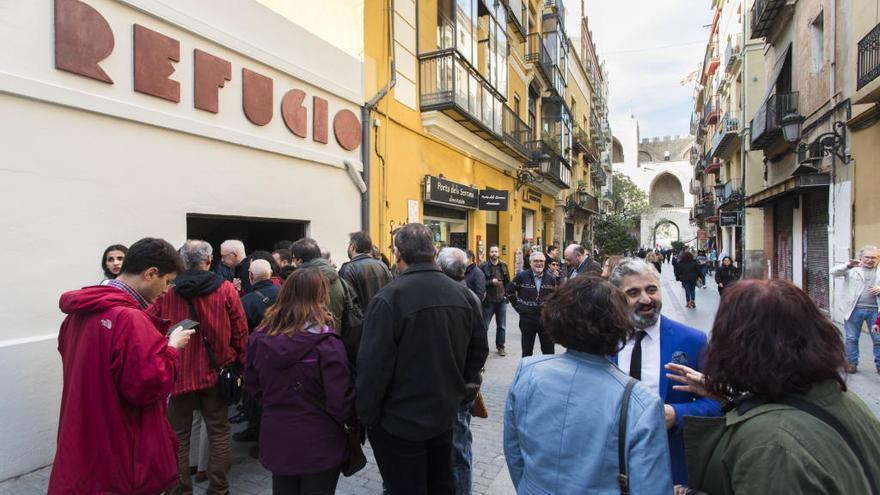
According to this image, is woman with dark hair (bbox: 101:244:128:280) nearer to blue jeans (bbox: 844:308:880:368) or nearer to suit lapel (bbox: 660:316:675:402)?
suit lapel (bbox: 660:316:675:402)

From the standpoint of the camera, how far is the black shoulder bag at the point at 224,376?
10.9 feet

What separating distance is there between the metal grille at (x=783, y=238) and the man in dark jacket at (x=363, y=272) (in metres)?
15.2

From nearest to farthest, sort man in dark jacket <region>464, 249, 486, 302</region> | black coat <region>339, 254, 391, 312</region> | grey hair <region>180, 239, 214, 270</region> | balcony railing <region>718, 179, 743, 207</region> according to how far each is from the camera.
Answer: grey hair <region>180, 239, 214, 270</region>, black coat <region>339, 254, 391, 312</region>, man in dark jacket <region>464, 249, 486, 302</region>, balcony railing <region>718, 179, 743, 207</region>

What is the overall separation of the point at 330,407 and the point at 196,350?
1.41 meters

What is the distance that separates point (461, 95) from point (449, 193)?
2.22m

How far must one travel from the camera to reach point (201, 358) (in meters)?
3.30

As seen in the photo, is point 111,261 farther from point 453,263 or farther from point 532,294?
point 532,294

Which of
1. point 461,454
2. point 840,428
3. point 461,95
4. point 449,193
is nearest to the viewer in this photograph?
point 840,428

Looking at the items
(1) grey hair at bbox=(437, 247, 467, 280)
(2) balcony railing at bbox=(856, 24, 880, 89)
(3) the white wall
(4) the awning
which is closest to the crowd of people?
(1) grey hair at bbox=(437, 247, 467, 280)

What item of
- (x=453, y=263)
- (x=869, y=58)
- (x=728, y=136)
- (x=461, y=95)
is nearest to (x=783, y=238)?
(x=728, y=136)

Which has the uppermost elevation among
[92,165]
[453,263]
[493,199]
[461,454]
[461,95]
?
[461,95]

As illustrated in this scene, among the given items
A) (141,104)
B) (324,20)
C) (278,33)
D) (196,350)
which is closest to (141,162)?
(141,104)

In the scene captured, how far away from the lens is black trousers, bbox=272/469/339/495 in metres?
2.54

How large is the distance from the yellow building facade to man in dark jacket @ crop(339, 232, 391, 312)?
3.70m
